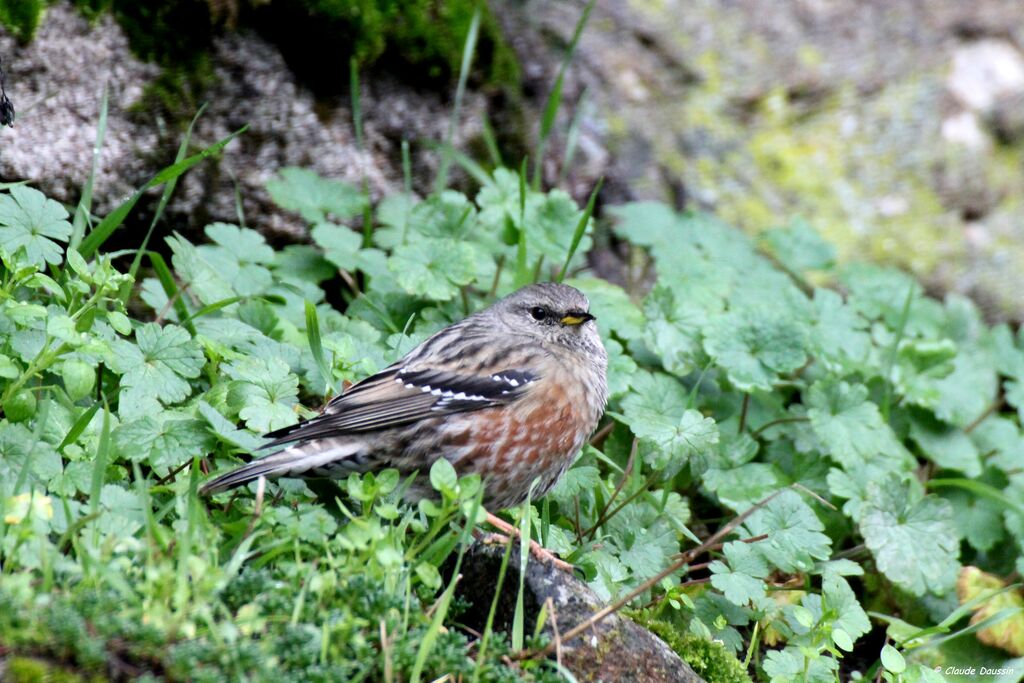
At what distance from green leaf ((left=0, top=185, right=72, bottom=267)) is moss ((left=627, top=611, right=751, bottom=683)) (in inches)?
108

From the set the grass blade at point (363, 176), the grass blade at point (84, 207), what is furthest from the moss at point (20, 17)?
the grass blade at point (363, 176)

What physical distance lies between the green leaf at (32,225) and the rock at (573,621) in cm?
211

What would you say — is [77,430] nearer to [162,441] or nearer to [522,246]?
[162,441]

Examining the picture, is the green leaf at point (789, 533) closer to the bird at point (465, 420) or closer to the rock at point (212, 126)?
the bird at point (465, 420)

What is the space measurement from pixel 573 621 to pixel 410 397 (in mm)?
1206

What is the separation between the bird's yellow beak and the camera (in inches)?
201

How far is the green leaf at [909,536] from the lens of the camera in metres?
4.89

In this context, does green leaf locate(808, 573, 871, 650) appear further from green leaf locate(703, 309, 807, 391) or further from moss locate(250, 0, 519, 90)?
moss locate(250, 0, 519, 90)

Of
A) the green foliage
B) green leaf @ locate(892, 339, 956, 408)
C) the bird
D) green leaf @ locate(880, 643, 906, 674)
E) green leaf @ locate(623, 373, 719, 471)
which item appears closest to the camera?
the green foliage

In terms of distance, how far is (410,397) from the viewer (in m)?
4.41

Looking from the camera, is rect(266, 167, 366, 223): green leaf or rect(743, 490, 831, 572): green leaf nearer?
rect(743, 490, 831, 572): green leaf

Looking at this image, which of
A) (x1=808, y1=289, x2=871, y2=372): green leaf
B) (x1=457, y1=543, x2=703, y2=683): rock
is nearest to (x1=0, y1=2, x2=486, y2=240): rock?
(x1=808, y1=289, x2=871, y2=372): green leaf

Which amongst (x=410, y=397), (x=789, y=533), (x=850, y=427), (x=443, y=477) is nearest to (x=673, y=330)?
(x=850, y=427)

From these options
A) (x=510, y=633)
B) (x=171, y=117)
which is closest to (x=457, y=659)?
(x=510, y=633)
